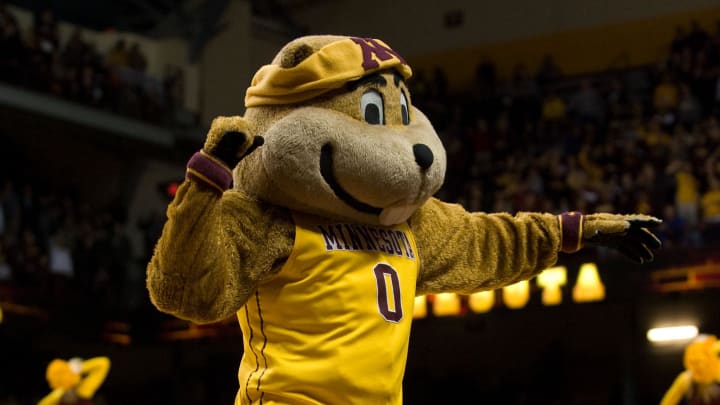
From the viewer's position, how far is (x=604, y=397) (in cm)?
850

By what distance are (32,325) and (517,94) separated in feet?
20.2

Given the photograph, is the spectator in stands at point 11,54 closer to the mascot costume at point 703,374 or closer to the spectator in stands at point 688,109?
the spectator in stands at point 688,109

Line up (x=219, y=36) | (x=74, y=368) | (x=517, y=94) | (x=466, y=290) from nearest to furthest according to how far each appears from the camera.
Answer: (x=466, y=290) → (x=74, y=368) → (x=517, y=94) → (x=219, y=36)

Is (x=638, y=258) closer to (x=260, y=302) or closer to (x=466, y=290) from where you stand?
(x=466, y=290)

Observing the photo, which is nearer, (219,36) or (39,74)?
(39,74)

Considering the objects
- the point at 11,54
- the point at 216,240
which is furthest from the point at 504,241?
the point at 11,54

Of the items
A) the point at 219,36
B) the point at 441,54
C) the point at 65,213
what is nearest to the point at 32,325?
the point at 65,213

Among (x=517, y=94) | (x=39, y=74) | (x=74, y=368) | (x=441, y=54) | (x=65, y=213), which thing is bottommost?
(x=74, y=368)

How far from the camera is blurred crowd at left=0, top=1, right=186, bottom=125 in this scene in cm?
1130

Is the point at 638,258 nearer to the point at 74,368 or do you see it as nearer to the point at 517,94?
the point at 74,368

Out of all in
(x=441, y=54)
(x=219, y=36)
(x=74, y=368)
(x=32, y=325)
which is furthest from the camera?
(x=441, y=54)

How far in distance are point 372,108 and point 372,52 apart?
16 centimetres

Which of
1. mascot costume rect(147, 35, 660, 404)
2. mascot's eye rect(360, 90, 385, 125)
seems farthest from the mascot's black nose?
mascot's eye rect(360, 90, 385, 125)

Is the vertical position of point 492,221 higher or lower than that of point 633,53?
lower
